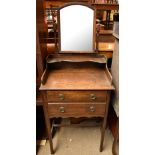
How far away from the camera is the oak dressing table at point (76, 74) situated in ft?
3.88

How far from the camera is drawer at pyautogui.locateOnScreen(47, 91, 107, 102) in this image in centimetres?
117

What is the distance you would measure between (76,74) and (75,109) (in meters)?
0.30

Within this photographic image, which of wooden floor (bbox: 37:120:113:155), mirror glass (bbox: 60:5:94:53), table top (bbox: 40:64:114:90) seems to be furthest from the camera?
wooden floor (bbox: 37:120:113:155)

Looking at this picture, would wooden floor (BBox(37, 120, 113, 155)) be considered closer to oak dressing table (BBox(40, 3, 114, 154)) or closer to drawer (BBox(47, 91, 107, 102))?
oak dressing table (BBox(40, 3, 114, 154))

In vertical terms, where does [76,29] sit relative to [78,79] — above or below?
above

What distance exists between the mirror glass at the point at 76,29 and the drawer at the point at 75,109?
0.48 meters

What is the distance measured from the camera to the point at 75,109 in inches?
49.2

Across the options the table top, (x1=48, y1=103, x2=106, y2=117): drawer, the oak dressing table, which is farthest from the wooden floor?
the table top

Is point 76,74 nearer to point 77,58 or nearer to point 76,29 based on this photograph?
point 77,58

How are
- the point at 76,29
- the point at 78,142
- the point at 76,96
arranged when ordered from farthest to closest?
1. the point at 78,142
2. the point at 76,29
3. the point at 76,96

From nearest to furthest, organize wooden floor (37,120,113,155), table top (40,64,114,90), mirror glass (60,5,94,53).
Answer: table top (40,64,114,90) → mirror glass (60,5,94,53) → wooden floor (37,120,113,155)

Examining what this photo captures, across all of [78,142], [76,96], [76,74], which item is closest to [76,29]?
[76,74]

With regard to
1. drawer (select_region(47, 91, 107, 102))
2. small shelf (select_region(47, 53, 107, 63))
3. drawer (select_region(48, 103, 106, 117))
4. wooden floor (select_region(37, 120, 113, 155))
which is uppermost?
small shelf (select_region(47, 53, 107, 63))
